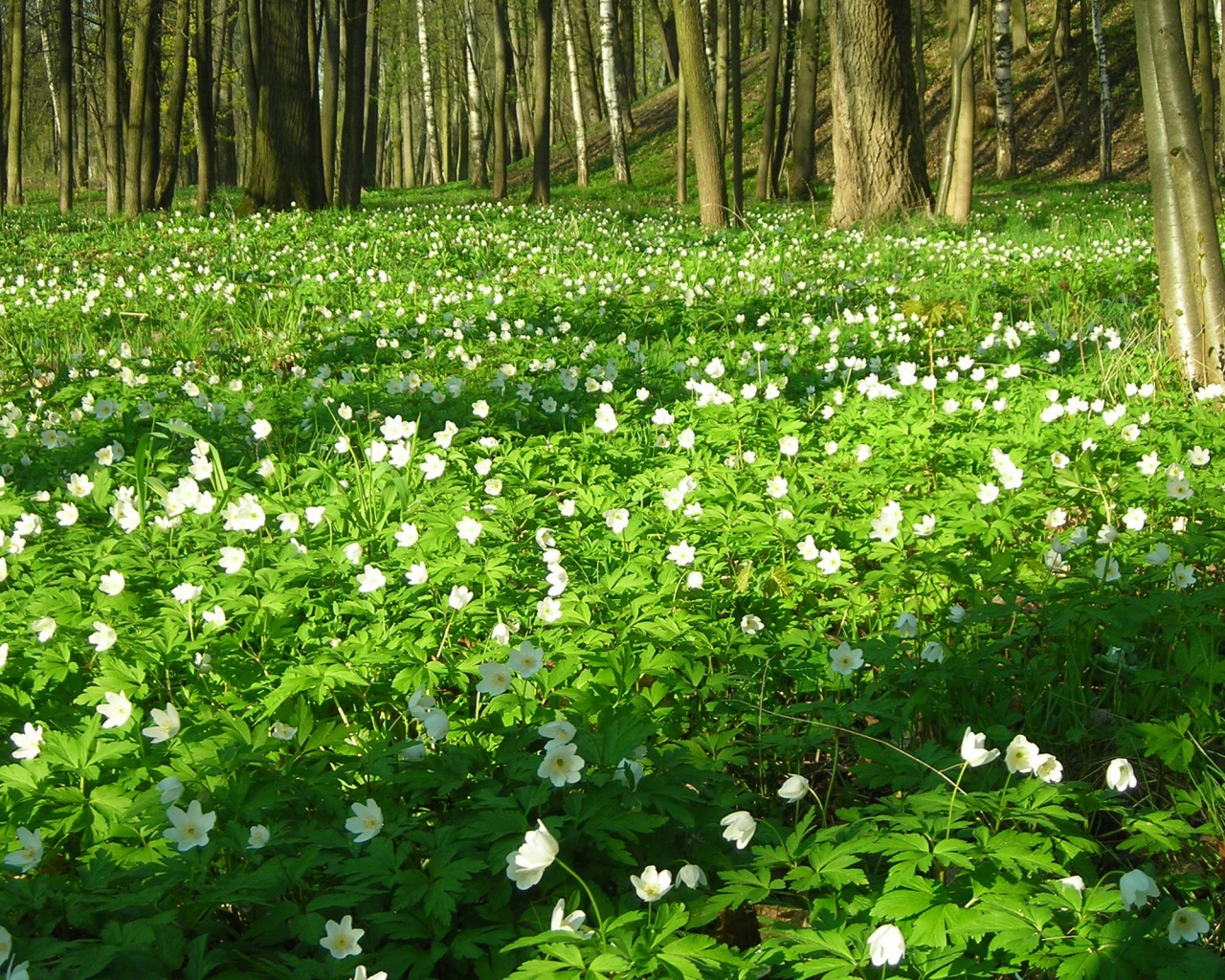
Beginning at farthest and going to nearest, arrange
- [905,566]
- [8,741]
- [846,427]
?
[846,427], [905,566], [8,741]

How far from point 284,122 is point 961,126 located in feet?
27.0

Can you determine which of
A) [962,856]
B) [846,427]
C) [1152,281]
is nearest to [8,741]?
[962,856]

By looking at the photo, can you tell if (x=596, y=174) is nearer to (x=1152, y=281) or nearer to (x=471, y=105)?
(x=471, y=105)

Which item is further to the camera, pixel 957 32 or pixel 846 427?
pixel 957 32

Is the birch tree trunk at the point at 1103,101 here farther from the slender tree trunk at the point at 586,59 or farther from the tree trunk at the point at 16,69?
the tree trunk at the point at 16,69

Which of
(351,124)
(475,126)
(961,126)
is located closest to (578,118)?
(475,126)

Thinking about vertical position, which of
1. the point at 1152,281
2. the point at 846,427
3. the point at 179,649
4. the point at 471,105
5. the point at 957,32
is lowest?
the point at 179,649

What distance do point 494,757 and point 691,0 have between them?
10381 millimetres

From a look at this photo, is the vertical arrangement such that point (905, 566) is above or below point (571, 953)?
above

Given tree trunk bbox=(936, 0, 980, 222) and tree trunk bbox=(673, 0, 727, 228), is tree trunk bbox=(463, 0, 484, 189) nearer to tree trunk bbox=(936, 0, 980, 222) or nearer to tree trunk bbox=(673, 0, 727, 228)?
tree trunk bbox=(673, 0, 727, 228)

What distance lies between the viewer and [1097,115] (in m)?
25.1

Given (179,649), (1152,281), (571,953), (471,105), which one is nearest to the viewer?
(571,953)

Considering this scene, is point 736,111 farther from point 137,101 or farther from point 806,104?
point 137,101

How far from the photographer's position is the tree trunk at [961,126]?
10.7m
